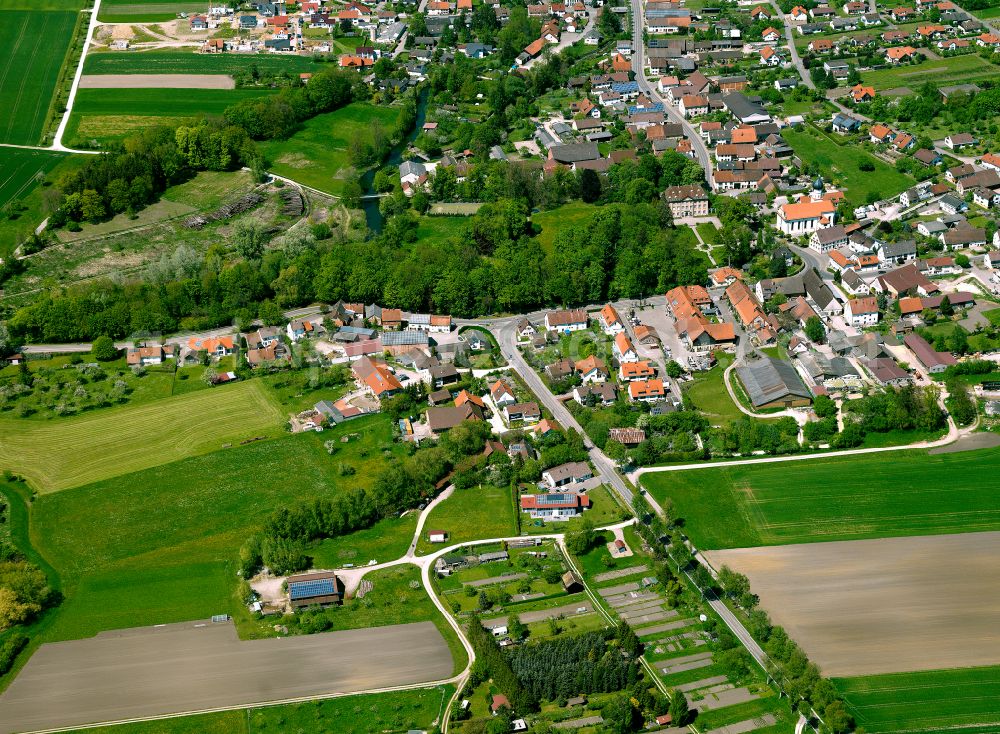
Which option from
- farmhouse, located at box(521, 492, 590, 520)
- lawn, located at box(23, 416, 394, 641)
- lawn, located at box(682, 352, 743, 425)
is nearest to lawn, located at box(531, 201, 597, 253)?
lawn, located at box(682, 352, 743, 425)

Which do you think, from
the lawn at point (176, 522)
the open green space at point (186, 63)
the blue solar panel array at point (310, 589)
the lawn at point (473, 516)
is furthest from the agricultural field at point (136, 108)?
the blue solar panel array at point (310, 589)

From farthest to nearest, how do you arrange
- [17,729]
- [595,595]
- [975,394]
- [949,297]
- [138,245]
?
[138,245]
[949,297]
[975,394]
[595,595]
[17,729]

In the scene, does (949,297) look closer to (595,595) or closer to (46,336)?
(595,595)

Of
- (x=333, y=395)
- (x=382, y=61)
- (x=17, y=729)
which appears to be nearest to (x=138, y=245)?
(x=333, y=395)

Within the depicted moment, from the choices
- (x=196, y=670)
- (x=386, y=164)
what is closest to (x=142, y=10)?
(x=386, y=164)

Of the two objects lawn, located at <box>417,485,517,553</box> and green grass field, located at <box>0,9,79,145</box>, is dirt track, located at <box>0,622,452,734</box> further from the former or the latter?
green grass field, located at <box>0,9,79,145</box>

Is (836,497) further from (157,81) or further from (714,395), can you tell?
(157,81)

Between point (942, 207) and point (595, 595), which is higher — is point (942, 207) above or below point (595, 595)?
above
